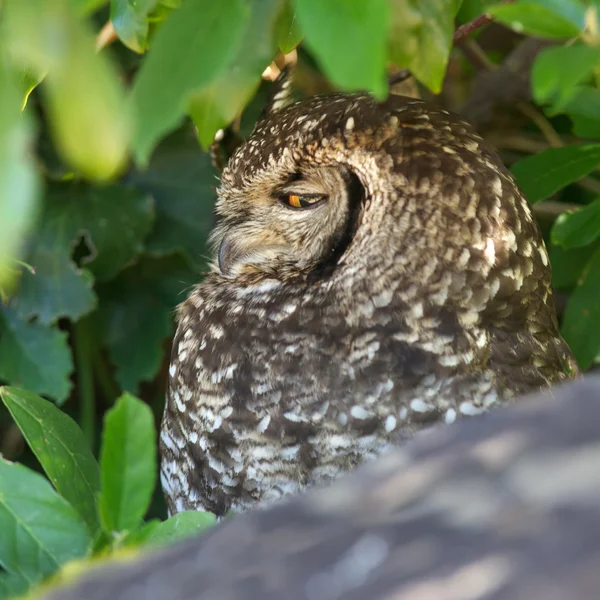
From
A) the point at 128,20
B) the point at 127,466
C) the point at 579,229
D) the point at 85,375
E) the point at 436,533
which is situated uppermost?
the point at 128,20

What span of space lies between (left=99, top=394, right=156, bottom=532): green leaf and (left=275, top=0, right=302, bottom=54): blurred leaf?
0.39m

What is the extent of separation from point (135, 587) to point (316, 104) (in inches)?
33.6

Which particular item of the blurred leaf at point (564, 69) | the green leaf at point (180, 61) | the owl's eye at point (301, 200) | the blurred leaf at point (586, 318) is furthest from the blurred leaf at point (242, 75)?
the blurred leaf at point (586, 318)

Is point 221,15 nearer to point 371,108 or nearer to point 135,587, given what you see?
point 135,587

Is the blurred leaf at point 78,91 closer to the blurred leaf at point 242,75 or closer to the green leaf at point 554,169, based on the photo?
the blurred leaf at point 242,75

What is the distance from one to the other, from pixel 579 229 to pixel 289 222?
47 centimetres

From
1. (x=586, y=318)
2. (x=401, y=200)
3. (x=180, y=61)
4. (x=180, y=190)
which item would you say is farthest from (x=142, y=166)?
(x=180, y=190)

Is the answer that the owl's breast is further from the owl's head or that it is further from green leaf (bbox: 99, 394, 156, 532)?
green leaf (bbox: 99, 394, 156, 532)

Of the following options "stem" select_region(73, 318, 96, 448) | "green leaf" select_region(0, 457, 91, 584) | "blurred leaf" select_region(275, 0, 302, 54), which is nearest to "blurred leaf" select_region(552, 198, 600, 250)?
"blurred leaf" select_region(275, 0, 302, 54)

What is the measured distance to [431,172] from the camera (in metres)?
1.18

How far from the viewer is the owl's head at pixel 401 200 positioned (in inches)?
46.3

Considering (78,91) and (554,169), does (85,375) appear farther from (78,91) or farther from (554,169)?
(78,91)

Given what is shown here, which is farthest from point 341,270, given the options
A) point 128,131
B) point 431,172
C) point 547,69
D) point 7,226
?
point 7,226

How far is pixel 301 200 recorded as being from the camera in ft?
4.19
